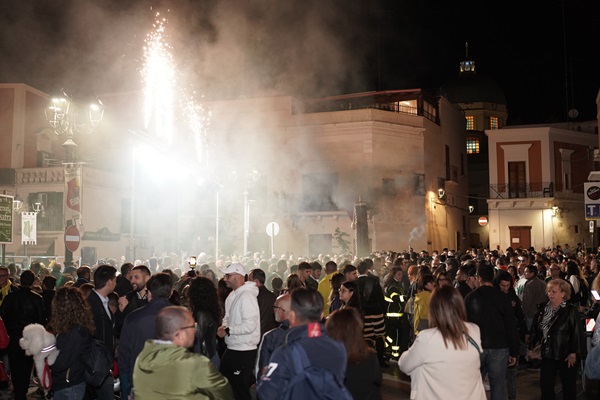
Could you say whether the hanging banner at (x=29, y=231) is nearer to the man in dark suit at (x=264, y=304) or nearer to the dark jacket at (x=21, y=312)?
the dark jacket at (x=21, y=312)

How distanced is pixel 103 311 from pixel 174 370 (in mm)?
3124

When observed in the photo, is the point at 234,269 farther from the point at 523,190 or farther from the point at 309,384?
the point at 523,190

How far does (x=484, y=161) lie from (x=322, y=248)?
2238 centimetres

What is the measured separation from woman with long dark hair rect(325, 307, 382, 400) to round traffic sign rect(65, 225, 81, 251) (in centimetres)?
1042

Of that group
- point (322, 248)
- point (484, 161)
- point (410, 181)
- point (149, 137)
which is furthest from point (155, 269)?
point (484, 161)

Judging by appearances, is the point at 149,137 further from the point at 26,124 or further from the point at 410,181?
the point at 410,181

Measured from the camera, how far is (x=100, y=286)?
21.7 feet

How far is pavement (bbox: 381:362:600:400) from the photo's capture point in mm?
8789

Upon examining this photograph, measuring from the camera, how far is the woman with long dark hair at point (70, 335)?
5711 mm

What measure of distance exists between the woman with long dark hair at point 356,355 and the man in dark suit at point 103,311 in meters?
3.09

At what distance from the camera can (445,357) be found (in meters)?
4.48

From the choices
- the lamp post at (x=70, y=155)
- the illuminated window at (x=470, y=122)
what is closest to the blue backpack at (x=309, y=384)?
the lamp post at (x=70, y=155)

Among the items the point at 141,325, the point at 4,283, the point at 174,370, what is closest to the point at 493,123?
the point at 4,283

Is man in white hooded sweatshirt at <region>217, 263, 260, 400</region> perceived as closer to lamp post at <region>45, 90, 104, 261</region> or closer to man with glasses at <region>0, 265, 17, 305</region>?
man with glasses at <region>0, 265, 17, 305</region>
